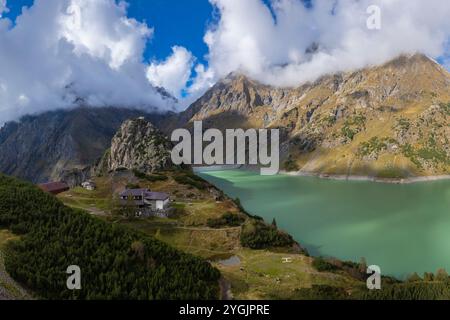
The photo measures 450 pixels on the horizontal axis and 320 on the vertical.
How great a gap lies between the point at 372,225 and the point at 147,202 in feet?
188

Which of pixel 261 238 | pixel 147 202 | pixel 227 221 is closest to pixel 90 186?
pixel 147 202

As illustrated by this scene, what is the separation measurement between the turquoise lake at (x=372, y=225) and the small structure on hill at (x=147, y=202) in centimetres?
3108

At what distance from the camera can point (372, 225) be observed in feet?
334

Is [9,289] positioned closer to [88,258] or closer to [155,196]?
[88,258]

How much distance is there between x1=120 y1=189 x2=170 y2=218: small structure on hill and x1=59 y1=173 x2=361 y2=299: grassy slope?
3.65 m

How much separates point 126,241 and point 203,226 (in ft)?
121

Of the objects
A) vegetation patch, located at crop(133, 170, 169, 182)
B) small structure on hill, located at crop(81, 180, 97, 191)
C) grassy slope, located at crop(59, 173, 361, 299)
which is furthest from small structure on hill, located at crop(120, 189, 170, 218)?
vegetation patch, located at crop(133, 170, 169, 182)

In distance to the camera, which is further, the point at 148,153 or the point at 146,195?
the point at 148,153

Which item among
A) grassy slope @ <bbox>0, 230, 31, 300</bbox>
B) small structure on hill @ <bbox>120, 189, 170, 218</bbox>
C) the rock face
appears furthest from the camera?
the rock face

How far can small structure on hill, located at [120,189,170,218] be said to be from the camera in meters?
85.6

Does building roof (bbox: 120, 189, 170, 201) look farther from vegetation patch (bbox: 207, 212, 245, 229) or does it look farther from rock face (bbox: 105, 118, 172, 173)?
rock face (bbox: 105, 118, 172, 173)
